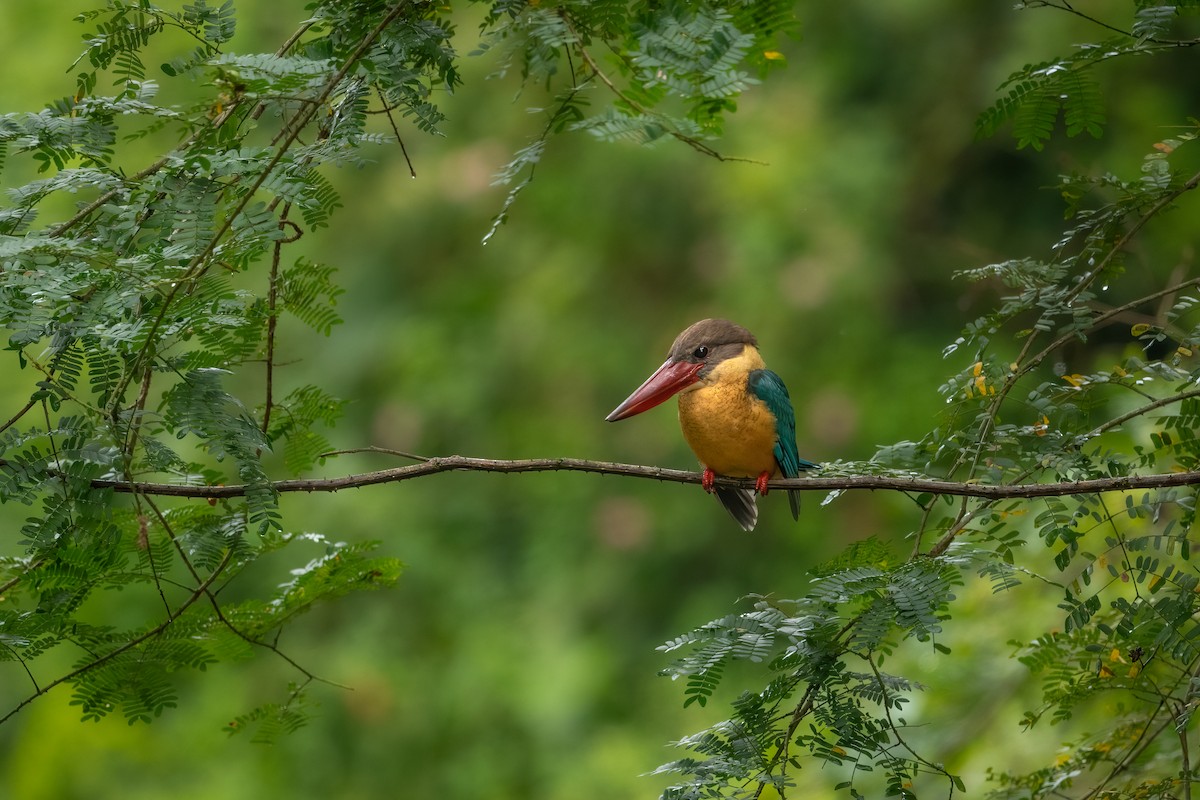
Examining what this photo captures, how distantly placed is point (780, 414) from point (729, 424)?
196mm

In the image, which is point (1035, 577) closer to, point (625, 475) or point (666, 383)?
point (625, 475)

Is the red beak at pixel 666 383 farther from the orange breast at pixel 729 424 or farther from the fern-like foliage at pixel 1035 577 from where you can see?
the fern-like foliage at pixel 1035 577

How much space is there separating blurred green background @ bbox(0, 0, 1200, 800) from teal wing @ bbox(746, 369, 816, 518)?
1928 millimetres

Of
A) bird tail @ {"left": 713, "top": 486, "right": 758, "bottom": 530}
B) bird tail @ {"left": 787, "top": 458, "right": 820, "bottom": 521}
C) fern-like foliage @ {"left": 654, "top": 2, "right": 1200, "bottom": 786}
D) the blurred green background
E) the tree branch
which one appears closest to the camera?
the tree branch

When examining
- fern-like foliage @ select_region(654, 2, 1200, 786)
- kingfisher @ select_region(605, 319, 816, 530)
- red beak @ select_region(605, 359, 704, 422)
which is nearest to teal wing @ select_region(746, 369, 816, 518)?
kingfisher @ select_region(605, 319, 816, 530)

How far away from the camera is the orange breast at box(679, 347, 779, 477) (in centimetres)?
334

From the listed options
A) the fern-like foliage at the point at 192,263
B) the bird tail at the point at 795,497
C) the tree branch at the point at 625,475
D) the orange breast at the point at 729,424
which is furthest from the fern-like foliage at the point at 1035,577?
the bird tail at the point at 795,497

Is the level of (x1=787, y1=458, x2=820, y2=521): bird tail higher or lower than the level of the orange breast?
lower

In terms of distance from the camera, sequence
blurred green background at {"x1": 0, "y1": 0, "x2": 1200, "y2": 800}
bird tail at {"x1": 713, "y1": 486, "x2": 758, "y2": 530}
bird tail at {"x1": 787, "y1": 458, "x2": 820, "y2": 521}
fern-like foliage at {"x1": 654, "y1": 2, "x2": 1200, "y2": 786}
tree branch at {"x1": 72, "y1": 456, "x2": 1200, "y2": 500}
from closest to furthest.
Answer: tree branch at {"x1": 72, "y1": 456, "x2": 1200, "y2": 500} < fern-like foliage at {"x1": 654, "y1": 2, "x2": 1200, "y2": 786} < bird tail at {"x1": 787, "y1": 458, "x2": 820, "y2": 521} < bird tail at {"x1": 713, "y1": 486, "x2": 758, "y2": 530} < blurred green background at {"x1": 0, "y1": 0, "x2": 1200, "y2": 800}

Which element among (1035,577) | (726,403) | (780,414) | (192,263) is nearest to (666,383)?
(726,403)

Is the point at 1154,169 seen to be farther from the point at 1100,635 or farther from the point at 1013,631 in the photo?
the point at 1013,631

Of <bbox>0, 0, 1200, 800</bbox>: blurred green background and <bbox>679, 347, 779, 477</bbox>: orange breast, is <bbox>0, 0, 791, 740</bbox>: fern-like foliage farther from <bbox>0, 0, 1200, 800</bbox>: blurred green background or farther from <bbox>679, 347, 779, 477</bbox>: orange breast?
<bbox>0, 0, 1200, 800</bbox>: blurred green background

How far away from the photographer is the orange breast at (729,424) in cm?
334

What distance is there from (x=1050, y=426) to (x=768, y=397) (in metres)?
1.06
